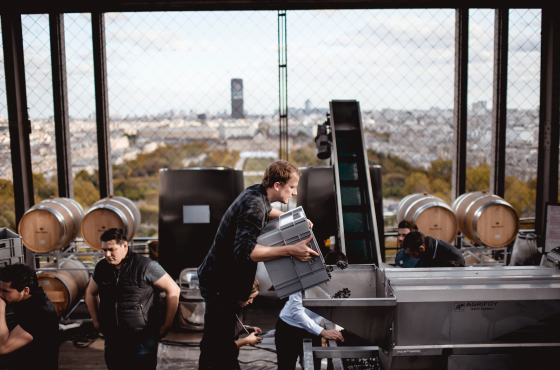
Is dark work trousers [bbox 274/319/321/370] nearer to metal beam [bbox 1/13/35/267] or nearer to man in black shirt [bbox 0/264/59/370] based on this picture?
man in black shirt [bbox 0/264/59/370]

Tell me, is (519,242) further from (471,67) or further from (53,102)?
(53,102)

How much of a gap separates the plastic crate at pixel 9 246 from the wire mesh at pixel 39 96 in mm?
1780

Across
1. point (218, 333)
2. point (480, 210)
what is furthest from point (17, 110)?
point (480, 210)

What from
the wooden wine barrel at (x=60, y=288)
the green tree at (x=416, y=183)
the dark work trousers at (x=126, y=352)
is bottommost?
the wooden wine barrel at (x=60, y=288)

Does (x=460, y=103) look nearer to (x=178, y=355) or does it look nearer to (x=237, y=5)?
(x=237, y=5)

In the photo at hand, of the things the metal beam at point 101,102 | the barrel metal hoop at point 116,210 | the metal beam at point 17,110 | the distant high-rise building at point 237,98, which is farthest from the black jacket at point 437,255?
the metal beam at point 17,110

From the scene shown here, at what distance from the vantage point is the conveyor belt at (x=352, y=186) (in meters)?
4.21

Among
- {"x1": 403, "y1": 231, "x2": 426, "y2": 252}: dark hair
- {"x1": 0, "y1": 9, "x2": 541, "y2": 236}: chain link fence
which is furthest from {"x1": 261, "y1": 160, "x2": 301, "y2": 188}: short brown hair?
{"x1": 0, "y1": 9, "x2": 541, "y2": 236}: chain link fence

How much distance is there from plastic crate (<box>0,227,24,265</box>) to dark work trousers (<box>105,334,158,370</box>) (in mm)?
2047

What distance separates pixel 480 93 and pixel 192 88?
4.23 meters

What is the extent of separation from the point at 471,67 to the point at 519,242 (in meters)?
2.63

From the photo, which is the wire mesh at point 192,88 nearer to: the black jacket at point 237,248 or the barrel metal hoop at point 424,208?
the barrel metal hoop at point 424,208

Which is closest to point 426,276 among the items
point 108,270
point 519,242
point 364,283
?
→ point 364,283

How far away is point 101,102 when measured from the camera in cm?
561
